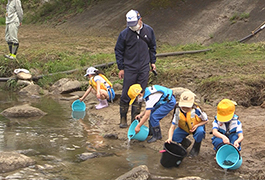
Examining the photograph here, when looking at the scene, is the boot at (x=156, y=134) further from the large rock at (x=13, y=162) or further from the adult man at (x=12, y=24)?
the adult man at (x=12, y=24)

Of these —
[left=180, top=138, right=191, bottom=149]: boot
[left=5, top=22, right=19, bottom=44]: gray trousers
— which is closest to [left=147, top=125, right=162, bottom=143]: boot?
[left=180, top=138, right=191, bottom=149]: boot

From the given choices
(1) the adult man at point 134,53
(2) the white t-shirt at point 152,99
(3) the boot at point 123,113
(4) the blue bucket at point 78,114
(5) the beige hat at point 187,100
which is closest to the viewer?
(5) the beige hat at point 187,100

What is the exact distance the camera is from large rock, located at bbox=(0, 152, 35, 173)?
481 centimetres

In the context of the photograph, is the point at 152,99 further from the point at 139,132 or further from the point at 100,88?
the point at 100,88

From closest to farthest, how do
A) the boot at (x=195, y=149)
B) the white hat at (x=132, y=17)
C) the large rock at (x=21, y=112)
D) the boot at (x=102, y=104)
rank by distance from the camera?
the boot at (x=195, y=149), the white hat at (x=132, y=17), the large rock at (x=21, y=112), the boot at (x=102, y=104)

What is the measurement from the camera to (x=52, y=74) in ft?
36.5

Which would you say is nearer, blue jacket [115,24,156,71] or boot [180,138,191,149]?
boot [180,138,191,149]

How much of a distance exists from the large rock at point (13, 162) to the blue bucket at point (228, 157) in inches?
91.3

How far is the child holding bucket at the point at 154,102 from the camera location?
5.80 m

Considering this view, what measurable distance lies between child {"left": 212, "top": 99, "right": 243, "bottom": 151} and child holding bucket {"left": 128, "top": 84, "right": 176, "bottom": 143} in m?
0.99

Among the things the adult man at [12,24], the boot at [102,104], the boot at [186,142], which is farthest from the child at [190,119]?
the adult man at [12,24]

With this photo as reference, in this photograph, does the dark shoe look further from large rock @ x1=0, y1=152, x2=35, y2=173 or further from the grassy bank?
large rock @ x1=0, y1=152, x2=35, y2=173

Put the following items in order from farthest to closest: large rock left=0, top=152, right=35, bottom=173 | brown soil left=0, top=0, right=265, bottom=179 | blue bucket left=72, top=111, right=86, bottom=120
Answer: brown soil left=0, top=0, right=265, bottom=179, blue bucket left=72, top=111, right=86, bottom=120, large rock left=0, top=152, right=35, bottom=173

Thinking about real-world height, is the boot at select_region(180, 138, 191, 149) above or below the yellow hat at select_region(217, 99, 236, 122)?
below
